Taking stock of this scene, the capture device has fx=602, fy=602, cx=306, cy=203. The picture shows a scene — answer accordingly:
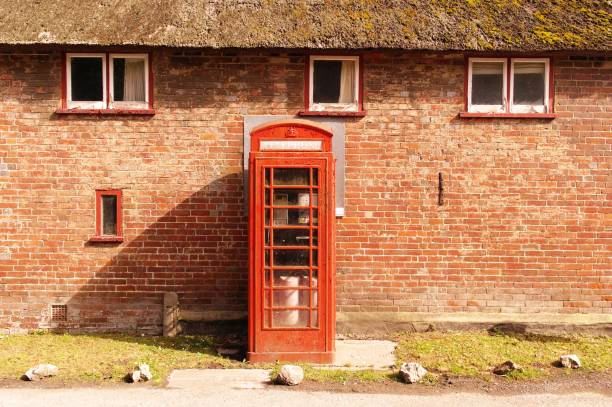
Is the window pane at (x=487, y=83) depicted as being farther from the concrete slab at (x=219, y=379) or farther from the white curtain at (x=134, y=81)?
the concrete slab at (x=219, y=379)

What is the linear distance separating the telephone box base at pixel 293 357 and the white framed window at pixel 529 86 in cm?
492

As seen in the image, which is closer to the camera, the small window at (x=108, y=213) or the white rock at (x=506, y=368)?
the white rock at (x=506, y=368)

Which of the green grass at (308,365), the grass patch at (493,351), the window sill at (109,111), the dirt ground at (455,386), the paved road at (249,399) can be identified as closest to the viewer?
the paved road at (249,399)

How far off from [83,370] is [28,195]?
336cm

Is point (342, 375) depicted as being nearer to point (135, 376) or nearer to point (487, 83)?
point (135, 376)

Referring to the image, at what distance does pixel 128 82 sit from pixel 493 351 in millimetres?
6880

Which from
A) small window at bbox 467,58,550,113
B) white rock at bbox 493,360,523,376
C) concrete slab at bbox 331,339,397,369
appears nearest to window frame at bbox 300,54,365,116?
small window at bbox 467,58,550,113

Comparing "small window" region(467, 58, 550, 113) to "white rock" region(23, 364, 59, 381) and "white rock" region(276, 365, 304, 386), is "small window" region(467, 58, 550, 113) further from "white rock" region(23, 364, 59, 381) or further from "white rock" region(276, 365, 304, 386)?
"white rock" region(23, 364, 59, 381)

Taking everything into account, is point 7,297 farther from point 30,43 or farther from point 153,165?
point 30,43

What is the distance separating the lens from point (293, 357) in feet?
26.1

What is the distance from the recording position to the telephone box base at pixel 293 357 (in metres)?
7.94

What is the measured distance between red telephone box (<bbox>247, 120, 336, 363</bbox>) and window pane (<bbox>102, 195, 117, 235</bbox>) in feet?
9.50

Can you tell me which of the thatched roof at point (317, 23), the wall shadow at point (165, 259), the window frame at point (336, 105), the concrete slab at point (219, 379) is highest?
the thatched roof at point (317, 23)

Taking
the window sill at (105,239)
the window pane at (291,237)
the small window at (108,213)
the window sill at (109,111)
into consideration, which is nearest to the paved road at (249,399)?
the window pane at (291,237)
